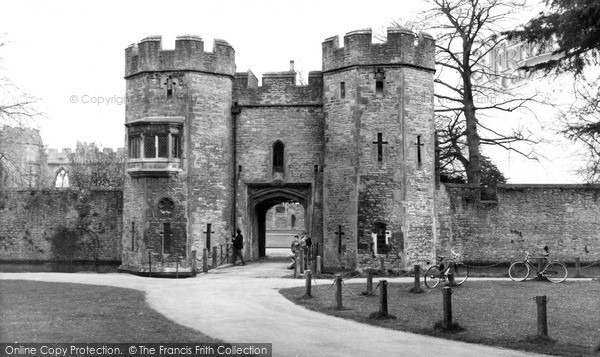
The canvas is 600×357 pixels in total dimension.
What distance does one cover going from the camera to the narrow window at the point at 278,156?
1105 inches

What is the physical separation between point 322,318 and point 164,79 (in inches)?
581

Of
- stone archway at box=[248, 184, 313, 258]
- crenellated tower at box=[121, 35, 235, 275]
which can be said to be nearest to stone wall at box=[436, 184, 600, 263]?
stone archway at box=[248, 184, 313, 258]

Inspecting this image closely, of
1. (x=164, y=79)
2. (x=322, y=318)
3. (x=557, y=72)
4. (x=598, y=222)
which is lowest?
(x=322, y=318)

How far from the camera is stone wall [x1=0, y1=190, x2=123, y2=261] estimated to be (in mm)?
30547

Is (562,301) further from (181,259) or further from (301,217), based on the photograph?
(301,217)

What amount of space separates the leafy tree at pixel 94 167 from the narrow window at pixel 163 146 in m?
28.0

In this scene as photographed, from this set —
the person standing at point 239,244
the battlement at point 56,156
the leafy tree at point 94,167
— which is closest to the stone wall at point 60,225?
the person standing at point 239,244

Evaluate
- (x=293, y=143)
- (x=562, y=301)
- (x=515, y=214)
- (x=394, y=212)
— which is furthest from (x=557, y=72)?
(x=515, y=214)

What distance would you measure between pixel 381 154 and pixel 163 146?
801cm

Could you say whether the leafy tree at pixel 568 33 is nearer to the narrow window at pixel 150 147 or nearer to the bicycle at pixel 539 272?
the bicycle at pixel 539 272

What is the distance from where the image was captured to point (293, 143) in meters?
28.0

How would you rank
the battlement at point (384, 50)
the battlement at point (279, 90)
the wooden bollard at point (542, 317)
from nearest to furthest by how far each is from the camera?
1. the wooden bollard at point (542, 317)
2. the battlement at point (384, 50)
3. the battlement at point (279, 90)

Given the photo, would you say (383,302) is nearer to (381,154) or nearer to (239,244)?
(381,154)

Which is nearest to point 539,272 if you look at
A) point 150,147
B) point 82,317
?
point 150,147
